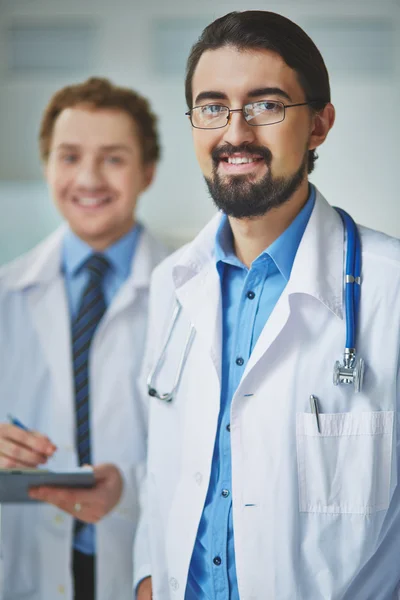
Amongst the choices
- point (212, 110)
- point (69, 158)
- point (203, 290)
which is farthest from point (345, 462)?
point (69, 158)

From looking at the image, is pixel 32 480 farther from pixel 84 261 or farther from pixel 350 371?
pixel 350 371

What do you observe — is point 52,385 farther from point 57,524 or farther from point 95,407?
point 57,524

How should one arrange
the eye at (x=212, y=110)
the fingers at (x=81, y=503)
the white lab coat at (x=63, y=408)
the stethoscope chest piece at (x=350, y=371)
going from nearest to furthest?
the stethoscope chest piece at (x=350, y=371) → the eye at (x=212, y=110) → the fingers at (x=81, y=503) → the white lab coat at (x=63, y=408)

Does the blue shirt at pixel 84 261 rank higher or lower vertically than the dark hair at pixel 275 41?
lower

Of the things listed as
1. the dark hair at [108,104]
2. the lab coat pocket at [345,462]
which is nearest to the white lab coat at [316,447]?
the lab coat pocket at [345,462]

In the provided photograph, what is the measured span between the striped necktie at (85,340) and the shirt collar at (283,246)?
0.58m

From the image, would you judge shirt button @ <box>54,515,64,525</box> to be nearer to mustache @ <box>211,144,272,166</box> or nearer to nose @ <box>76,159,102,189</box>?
nose @ <box>76,159,102,189</box>

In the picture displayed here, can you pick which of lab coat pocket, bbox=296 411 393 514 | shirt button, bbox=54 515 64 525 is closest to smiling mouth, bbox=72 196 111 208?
shirt button, bbox=54 515 64 525

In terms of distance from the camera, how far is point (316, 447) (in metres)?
1.27

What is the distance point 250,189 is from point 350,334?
32 centimetres

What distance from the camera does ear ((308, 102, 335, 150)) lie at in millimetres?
1381

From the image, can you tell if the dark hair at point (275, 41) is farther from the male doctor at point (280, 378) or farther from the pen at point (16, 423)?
the pen at point (16, 423)

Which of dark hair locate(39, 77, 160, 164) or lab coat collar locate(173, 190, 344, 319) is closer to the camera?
lab coat collar locate(173, 190, 344, 319)

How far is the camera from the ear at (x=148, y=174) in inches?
80.1
